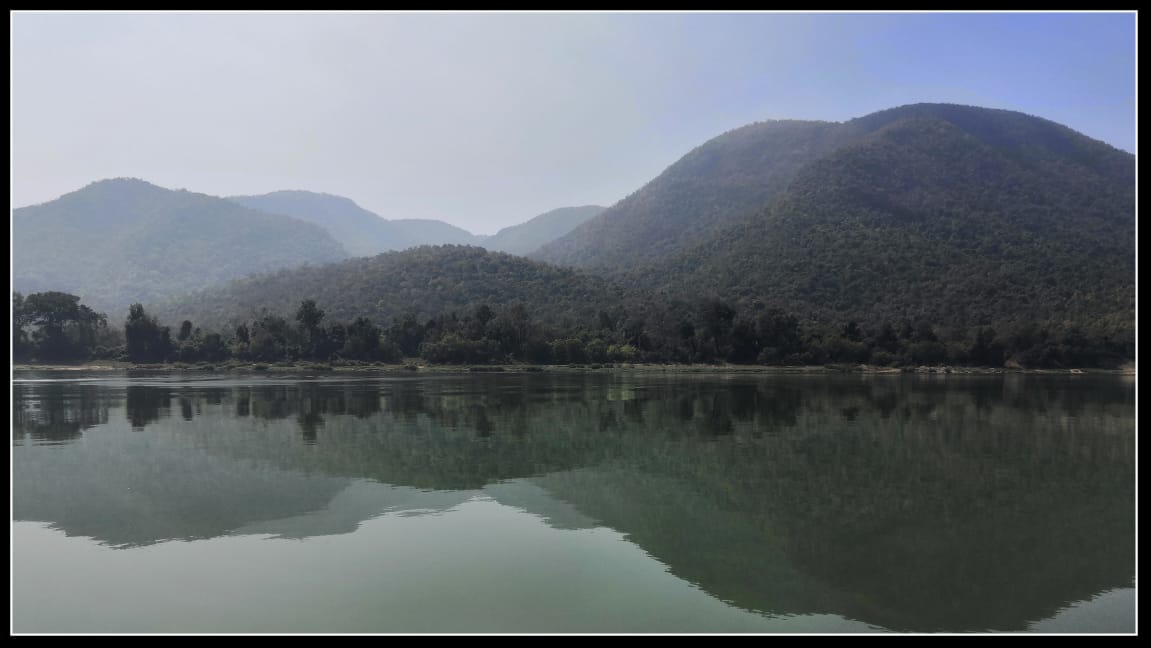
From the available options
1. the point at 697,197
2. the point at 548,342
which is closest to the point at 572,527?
the point at 548,342

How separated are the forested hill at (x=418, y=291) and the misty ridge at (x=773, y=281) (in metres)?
0.49

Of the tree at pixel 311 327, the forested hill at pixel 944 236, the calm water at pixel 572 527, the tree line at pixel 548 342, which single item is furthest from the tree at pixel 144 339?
the forested hill at pixel 944 236

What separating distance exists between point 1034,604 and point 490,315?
7510 centimetres

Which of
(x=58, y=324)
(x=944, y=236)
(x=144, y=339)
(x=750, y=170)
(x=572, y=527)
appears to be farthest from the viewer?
(x=750, y=170)

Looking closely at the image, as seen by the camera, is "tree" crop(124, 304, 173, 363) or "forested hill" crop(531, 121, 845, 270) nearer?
"tree" crop(124, 304, 173, 363)

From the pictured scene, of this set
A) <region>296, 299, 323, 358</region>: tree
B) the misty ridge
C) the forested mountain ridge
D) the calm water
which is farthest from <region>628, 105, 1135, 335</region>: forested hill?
the calm water

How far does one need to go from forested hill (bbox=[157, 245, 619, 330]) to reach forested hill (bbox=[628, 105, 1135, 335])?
1401 centimetres

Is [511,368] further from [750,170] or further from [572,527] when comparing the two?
[750,170]

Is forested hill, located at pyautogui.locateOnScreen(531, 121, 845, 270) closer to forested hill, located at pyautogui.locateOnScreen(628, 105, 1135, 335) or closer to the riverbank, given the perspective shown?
forested hill, located at pyautogui.locateOnScreen(628, 105, 1135, 335)

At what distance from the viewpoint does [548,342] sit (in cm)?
8000

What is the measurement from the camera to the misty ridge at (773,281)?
248 ft

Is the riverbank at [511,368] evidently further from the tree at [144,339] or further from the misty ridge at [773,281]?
the tree at [144,339]

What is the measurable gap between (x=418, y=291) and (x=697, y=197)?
6432 cm

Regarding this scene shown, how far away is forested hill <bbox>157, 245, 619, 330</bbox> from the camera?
341ft
